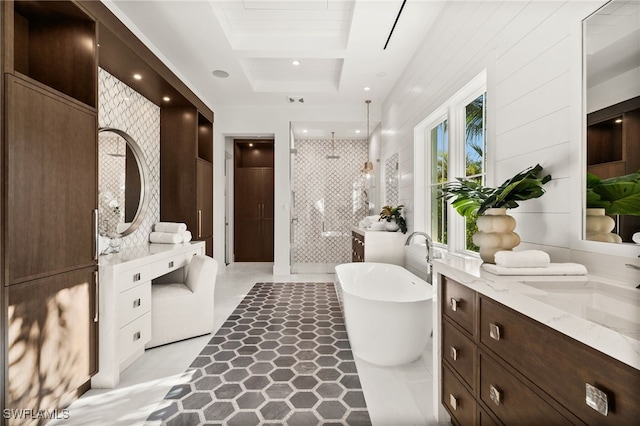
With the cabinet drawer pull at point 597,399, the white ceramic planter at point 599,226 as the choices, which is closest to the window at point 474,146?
the white ceramic planter at point 599,226

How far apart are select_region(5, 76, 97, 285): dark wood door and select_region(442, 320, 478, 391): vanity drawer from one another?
6.94 feet

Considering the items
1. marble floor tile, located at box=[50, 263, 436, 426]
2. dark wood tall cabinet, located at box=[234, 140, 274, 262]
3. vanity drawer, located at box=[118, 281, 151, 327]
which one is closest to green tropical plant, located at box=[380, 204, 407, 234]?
marble floor tile, located at box=[50, 263, 436, 426]

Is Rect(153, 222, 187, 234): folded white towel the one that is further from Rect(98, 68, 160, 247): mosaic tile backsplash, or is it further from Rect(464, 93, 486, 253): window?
Rect(464, 93, 486, 253): window

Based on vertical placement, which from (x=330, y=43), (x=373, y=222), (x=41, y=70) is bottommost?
(x=373, y=222)

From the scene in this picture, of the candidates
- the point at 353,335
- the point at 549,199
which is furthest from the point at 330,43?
the point at 353,335

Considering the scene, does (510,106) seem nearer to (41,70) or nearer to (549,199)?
(549,199)

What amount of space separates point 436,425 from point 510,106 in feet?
5.91

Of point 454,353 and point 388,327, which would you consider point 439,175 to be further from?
point 454,353

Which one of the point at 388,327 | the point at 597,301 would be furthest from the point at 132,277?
the point at 597,301

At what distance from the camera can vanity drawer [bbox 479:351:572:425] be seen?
2.82 ft

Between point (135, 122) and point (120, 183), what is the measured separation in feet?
2.51

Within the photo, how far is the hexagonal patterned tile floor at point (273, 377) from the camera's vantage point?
65.3 inches

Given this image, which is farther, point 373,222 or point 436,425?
point 373,222

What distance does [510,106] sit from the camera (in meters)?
1.70
